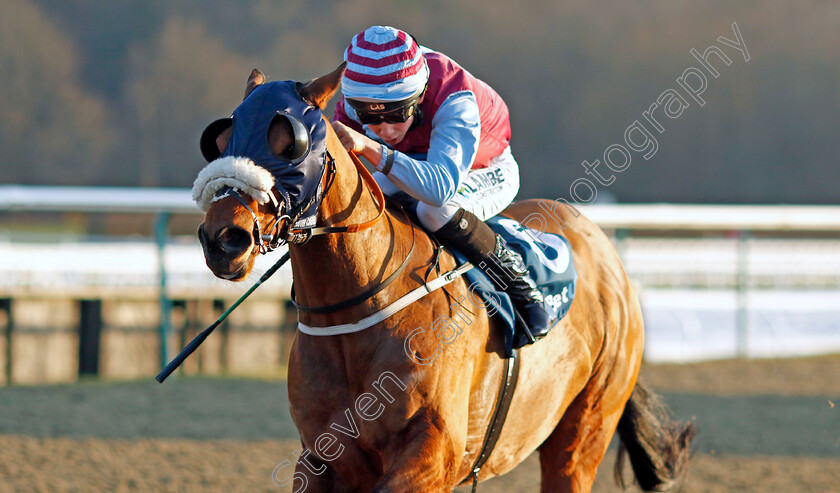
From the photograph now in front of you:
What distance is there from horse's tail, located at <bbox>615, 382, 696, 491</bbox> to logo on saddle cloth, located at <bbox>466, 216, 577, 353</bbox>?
2.96 ft

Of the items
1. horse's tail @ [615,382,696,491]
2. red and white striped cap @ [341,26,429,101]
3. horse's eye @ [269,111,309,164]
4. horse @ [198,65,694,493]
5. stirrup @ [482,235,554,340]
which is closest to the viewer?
horse's eye @ [269,111,309,164]

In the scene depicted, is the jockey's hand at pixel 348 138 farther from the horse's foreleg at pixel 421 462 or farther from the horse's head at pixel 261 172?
the horse's foreleg at pixel 421 462

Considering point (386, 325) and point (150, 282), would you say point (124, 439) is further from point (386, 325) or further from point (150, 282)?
point (386, 325)

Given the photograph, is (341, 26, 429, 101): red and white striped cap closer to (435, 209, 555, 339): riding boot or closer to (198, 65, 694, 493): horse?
(198, 65, 694, 493): horse

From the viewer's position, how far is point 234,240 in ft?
6.32

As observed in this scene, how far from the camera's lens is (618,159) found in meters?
21.7

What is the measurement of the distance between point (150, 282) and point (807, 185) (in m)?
21.5

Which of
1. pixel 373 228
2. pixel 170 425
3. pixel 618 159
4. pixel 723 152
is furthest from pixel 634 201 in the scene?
pixel 373 228

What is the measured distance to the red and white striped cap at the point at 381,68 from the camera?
247cm

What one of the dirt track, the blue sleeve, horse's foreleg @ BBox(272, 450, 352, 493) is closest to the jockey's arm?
the blue sleeve

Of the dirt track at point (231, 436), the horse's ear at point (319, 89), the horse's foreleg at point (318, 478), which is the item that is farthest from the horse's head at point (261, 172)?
the dirt track at point (231, 436)

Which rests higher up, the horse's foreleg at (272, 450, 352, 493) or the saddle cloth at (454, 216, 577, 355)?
the saddle cloth at (454, 216, 577, 355)

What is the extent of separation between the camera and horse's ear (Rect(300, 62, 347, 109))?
215 centimetres

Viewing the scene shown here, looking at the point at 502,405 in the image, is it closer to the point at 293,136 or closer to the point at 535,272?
the point at 535,272
